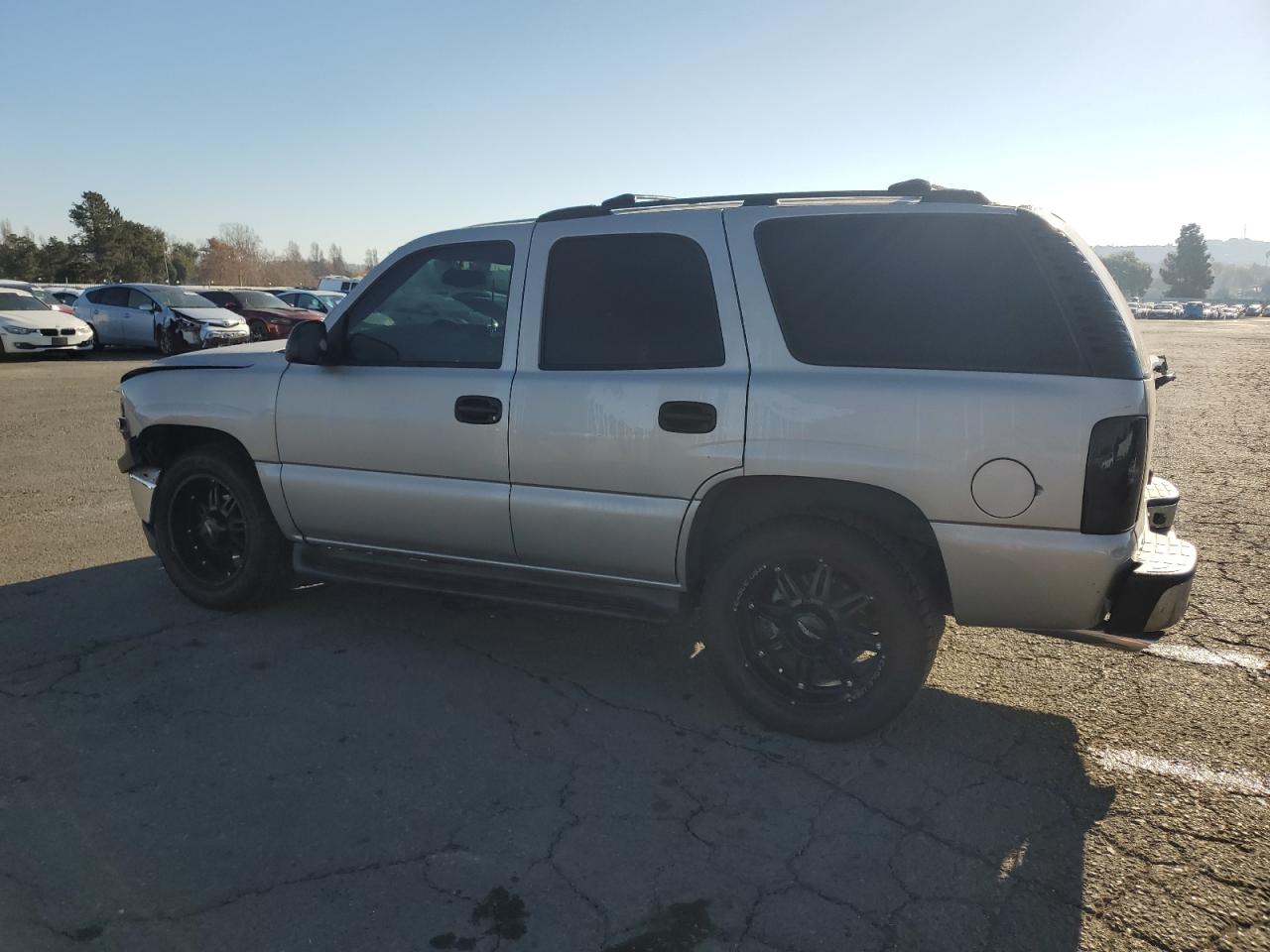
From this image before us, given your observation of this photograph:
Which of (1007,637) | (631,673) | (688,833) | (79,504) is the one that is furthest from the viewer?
(79,504)

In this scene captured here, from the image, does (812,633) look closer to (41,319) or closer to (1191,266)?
(41,319)

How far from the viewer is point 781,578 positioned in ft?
11.7

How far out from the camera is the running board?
3.30m

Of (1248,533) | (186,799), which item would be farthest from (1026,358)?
(1248,533)

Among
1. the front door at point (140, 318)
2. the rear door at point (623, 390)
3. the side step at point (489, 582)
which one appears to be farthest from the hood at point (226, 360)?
the front door at point (140, 318)

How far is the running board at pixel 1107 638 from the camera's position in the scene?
10.8ft

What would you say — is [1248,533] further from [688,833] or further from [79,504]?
[79,504]

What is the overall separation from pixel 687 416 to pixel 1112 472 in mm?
1489

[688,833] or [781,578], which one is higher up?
[781,578]

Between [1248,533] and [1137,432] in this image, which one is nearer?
[1137,432]

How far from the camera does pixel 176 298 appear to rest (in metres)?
21.9

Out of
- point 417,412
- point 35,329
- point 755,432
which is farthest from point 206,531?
point 35,329

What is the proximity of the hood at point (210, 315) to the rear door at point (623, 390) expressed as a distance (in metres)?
19.1

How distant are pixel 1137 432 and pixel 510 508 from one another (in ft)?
7.86
